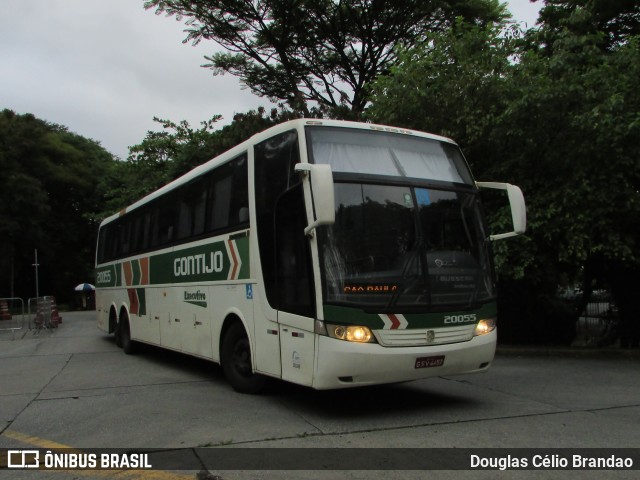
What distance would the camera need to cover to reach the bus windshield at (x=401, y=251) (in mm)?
6164

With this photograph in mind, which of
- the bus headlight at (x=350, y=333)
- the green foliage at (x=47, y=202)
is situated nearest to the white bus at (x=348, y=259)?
the bus headlight at (x=350, y=333)

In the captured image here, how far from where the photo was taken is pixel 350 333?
609 centimetres

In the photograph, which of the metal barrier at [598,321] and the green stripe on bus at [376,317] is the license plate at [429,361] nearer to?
the green stripe on bus at [376,317]

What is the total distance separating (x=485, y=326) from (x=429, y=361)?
0.98 m

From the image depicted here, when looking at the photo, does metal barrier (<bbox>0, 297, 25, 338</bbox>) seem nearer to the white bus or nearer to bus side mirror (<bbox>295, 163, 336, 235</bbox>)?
the white bus

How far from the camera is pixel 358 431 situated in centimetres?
598

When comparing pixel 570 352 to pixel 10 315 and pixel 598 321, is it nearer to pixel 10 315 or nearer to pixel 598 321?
pixel 598 321

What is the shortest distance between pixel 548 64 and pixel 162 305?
8.64m

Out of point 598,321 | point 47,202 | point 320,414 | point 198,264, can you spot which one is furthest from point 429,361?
point 47,202

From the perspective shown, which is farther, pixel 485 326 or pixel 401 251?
pixel 485 326

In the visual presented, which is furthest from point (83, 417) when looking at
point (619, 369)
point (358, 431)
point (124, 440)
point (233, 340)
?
point (619, 369)

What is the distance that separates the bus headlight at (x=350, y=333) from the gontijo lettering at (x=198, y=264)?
9.11ft

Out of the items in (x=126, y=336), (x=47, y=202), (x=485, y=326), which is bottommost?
(x=126, y=336)

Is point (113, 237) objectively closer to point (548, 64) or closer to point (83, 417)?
point (83, 417)
